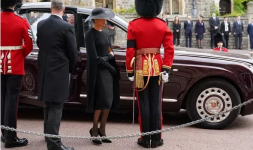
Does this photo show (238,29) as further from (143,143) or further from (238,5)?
(143,143)

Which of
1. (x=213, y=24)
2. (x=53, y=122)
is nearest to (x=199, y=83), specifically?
(x=53, y=122)

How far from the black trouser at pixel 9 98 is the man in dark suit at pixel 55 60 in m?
0.47

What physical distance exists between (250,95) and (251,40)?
61.1 ft

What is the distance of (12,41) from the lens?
555 cm

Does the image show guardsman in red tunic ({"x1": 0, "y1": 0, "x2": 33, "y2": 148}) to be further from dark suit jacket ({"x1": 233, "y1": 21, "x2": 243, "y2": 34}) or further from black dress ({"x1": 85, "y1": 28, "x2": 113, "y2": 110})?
dark suit jacket ({"x1": 233, "y1": 21, "x2": 243, "y2": 34})

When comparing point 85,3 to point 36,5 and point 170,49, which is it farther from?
point 170,49

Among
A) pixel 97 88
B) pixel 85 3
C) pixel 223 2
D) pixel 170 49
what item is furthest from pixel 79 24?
pixel 223 2

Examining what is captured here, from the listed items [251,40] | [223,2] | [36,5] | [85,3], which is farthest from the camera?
[223,2]

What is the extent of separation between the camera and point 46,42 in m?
5.25

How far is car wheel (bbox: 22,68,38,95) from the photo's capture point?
23.0 feet

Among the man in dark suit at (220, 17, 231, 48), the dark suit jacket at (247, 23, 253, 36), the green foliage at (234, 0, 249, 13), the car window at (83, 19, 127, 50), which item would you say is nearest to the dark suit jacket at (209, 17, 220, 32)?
the man in dark suit at (220, 17, 231, 48)

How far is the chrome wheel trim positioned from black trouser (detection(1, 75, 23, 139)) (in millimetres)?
2841

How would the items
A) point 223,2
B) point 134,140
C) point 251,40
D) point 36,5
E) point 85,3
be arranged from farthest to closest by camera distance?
point 223,2 → point 85,3 → point 251,40 → point 36,5 → point 134,140

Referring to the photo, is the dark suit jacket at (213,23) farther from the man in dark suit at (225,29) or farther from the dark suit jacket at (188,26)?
the dark suit jacket at (188,26)
